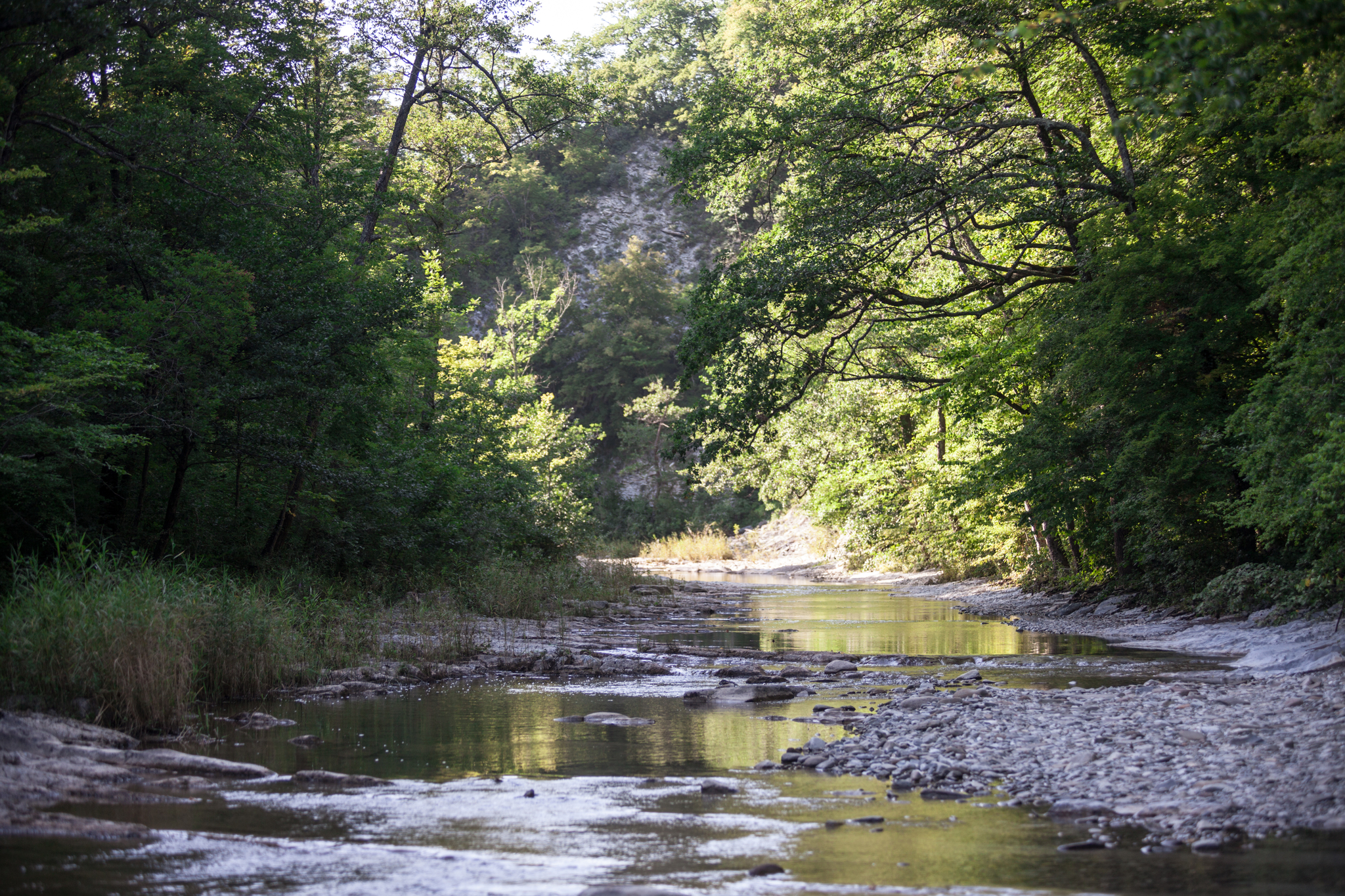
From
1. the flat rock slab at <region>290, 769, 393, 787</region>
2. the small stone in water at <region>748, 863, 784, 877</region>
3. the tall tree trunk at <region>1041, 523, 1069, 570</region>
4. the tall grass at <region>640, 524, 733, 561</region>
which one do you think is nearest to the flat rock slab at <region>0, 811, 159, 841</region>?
the flat rock slab at <region>290, 769, 393, 787</region>

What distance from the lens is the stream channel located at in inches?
185

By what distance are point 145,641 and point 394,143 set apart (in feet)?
57.1

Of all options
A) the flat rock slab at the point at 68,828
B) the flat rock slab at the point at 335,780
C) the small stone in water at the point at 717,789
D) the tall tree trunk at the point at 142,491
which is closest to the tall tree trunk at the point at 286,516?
the tall tree trunk at the point at 142,491

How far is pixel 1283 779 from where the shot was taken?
5.96m

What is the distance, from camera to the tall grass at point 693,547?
1799 inches

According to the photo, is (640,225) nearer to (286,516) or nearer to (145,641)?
(286,516)

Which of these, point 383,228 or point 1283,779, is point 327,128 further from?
point 1283,779

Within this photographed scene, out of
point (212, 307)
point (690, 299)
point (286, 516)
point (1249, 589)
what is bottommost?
point (1249, 589)

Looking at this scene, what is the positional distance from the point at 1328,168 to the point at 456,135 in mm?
21905

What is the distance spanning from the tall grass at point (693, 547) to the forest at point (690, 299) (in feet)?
64.9

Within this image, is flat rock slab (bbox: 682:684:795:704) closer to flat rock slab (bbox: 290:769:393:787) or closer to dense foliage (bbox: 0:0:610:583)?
flat rock slab (bbox: 290:769:393:787)

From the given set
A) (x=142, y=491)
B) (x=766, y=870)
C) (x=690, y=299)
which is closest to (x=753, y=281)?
(x=690, y=299)

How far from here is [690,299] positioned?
19.1m

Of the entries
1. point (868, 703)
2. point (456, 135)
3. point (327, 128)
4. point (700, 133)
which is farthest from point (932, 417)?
point (868, 703)
